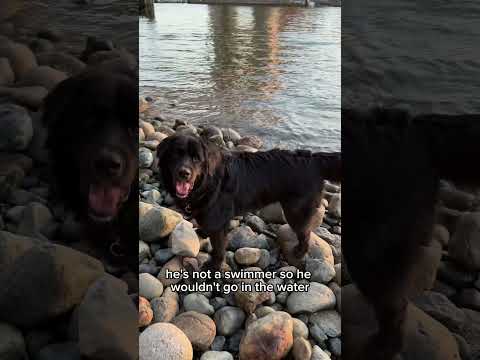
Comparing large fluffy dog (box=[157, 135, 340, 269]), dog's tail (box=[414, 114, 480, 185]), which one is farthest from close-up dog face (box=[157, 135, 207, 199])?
dog's tail (box=[414, 114, 480, 185])

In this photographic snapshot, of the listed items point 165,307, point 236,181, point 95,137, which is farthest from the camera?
point 236,181

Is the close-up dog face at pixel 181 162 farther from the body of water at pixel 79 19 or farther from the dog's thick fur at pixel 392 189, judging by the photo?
the dog's thick fur at pixel 392 189

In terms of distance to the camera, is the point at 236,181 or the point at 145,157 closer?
the point at 145,157

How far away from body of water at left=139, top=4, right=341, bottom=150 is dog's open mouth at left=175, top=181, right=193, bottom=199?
19 centimetres

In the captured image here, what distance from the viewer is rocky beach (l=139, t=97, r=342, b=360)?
962 mm

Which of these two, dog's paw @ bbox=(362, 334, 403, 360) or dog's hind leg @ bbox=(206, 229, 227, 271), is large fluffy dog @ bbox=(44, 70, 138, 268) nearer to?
dog's hind leg @ bbox=(206, 229, 227, 271)

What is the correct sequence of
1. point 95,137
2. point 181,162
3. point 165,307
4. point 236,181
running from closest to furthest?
point 95,137 → point 165,307 → point 181,162 → point 236,181

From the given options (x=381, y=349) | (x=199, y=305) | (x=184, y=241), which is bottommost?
(x=381, y=349)

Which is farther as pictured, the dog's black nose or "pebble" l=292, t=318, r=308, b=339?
the dog's black nose

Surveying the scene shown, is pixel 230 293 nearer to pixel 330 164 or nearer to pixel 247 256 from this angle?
pixel 247 256

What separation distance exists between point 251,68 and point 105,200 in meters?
0.51

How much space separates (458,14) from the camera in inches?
41.7

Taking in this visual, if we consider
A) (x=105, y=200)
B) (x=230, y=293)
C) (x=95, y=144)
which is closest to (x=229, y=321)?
(x=230, y=293)

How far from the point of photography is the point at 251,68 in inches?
41.6
